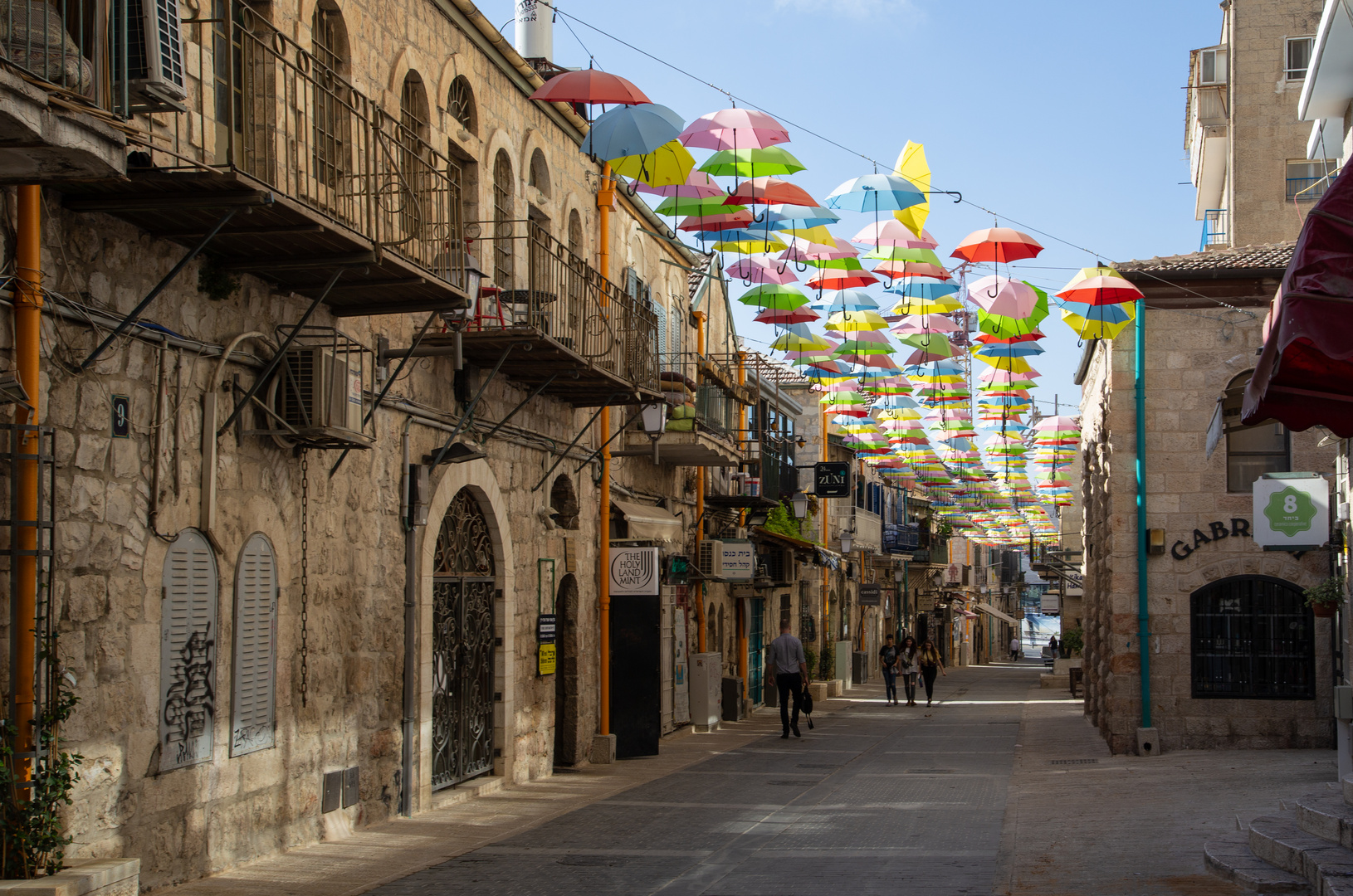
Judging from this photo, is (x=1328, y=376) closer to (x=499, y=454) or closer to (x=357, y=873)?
(x=357, y=873)

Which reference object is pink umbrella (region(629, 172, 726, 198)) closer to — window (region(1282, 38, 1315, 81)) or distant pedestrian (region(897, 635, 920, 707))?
distant pedestrian (region(897, 635, 920, 707))

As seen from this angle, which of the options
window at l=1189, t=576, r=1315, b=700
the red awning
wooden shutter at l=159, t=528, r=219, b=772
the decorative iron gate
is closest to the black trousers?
window at l=1189, t=576, r=1315, b=700

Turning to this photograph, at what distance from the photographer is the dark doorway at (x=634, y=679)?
17625 mm

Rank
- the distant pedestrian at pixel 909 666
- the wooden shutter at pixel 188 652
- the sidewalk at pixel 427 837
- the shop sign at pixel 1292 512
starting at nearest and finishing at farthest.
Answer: the wooden shutter at pixel 188 652 → the sidewalk at pixel 427 837 → the shop sign at pixel 1292 512 → the distant pedestrian at pixel 909 666

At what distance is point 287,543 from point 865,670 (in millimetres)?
36353

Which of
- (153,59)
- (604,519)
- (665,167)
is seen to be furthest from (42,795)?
(604,519)

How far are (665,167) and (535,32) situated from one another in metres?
5.55

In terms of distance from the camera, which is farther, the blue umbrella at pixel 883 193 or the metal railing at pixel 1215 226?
the metal railing at pixel 1215 226

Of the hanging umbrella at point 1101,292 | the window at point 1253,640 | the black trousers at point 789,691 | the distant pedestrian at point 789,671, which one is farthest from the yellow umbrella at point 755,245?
the window at point 1253,640

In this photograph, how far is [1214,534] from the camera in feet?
59.3

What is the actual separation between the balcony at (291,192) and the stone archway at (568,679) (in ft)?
19.3

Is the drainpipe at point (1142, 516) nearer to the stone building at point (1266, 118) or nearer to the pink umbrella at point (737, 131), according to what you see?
the pink umbrella at point (737, 131)

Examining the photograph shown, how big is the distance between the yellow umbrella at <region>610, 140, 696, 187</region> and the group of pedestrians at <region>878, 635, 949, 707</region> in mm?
18758

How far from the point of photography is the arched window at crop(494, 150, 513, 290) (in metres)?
14.5
